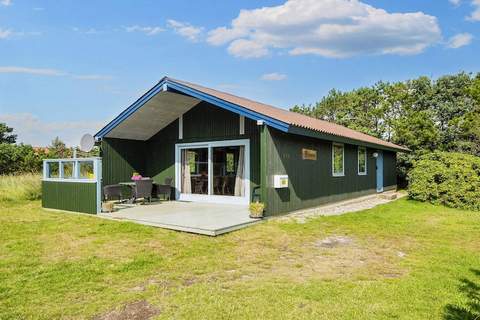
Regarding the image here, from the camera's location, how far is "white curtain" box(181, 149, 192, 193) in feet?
37.1

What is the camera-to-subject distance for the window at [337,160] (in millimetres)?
11398

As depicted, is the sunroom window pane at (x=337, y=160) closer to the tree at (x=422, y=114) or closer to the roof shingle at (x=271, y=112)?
the roof shingle at (x=271, y=112)

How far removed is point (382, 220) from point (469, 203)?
4298 mm

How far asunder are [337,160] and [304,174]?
A: 2435mm

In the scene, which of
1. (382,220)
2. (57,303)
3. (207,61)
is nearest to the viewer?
(57,303)

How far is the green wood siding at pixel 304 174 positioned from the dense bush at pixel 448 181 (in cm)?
218

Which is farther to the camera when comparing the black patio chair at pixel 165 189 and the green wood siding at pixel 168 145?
the black patio chair at pixel 165 189

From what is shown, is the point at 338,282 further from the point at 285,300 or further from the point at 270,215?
the point at 270,215

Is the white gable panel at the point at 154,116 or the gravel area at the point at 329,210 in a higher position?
the white gable panel at the point at 154,116

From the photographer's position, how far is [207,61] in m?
16.1

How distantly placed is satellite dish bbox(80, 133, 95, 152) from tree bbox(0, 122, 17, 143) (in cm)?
2448

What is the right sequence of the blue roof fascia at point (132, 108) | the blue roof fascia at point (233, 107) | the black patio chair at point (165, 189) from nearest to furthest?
the blue roof fascia at point (233, 107)
the blue roof fascia at point (132, 108)
the black patio chair at point (165, 189)

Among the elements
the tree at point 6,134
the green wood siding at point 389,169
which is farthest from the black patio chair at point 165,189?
the tree at point 6,134

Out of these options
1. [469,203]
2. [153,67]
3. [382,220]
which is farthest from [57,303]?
[153,67]
